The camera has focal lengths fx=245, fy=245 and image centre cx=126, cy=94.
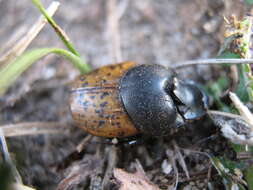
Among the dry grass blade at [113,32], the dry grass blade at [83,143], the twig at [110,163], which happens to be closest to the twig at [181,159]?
the twig at [110,163]

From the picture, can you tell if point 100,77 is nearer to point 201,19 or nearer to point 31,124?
point 31,124

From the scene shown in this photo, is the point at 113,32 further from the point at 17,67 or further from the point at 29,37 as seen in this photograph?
the point at 17,67

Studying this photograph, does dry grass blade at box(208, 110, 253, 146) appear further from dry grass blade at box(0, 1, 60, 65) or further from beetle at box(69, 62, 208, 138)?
dry grass blade at box(0, 1, 60, 65)

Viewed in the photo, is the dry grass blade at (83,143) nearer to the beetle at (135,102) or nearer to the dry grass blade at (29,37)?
the beetle at (135,102)

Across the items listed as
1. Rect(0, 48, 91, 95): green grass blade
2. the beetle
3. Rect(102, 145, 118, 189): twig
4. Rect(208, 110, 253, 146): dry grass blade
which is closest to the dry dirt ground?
Rect(102, 145, 118, 189): twig

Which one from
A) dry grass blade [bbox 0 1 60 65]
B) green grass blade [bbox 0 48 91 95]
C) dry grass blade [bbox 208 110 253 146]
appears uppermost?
dry grass blade [bbox 0 1 60 65]

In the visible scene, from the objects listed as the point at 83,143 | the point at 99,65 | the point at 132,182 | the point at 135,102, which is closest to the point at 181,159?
the point at 132,182
